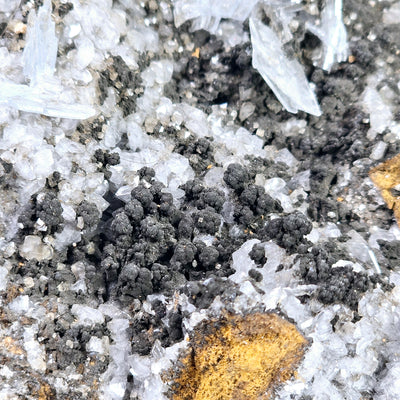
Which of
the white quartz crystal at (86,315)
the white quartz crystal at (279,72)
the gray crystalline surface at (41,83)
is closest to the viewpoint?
the white quartz crystal at (86,315)

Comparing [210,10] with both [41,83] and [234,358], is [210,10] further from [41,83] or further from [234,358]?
[234,358]

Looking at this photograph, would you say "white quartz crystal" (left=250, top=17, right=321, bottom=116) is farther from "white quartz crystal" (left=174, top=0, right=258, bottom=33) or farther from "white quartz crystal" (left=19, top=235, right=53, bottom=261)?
"white quartz crystal" (left=19, top=235, right=53, bottom=261)

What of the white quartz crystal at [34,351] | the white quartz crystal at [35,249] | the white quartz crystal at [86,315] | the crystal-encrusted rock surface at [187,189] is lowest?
the white quartz crystal at [34,351]

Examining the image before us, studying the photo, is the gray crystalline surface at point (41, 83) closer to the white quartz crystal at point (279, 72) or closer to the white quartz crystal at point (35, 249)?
the white quartz crystal at point (35, 249)

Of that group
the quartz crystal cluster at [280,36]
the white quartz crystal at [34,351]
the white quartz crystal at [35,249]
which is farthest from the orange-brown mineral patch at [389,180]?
the white quartz crystal at [34,351]

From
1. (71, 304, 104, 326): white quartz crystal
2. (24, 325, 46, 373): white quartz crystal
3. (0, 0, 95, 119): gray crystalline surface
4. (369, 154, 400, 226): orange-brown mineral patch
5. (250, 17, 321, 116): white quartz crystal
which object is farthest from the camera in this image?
(250, 17, 321, 116): white quartz crystal

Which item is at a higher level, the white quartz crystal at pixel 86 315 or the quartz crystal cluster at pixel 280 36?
the quartz crystal cluster at pixel 280 36

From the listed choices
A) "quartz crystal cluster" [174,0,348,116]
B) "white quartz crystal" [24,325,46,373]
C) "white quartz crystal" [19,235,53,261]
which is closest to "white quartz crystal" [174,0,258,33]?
"quartz crystal cluster" [174,0,348,116]

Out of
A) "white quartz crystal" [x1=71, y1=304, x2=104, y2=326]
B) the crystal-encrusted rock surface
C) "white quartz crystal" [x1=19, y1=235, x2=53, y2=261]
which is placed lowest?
"white quartz crystal" [x1=71, y1=304, x2=104, y2=326]
